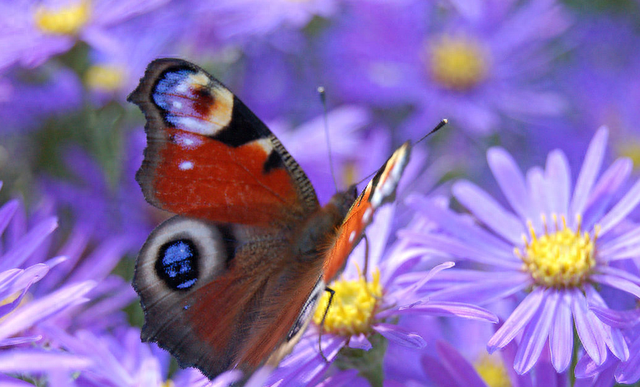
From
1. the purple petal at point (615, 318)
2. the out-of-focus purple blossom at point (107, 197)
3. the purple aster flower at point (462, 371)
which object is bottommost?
the out-of-focus purple blossom at point (107, 197)

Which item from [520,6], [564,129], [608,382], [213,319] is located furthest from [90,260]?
[520,6]

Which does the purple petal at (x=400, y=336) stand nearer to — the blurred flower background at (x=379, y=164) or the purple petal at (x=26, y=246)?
the blurred flower background at (x=379, y=164)

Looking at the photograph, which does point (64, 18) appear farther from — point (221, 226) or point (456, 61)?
point (456, 61)

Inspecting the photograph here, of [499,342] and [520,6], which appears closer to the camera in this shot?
[499,342]

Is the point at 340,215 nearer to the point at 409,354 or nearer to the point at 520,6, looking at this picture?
the point at 409,354

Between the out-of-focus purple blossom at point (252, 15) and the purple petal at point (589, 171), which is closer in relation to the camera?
the purple petal at point (589, 171)

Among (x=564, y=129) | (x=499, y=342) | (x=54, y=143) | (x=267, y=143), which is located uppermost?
(x=267, y=143)

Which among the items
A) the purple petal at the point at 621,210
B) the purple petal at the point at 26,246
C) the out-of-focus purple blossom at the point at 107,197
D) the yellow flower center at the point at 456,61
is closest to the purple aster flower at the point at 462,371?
the purple petal at the point at 621,210
